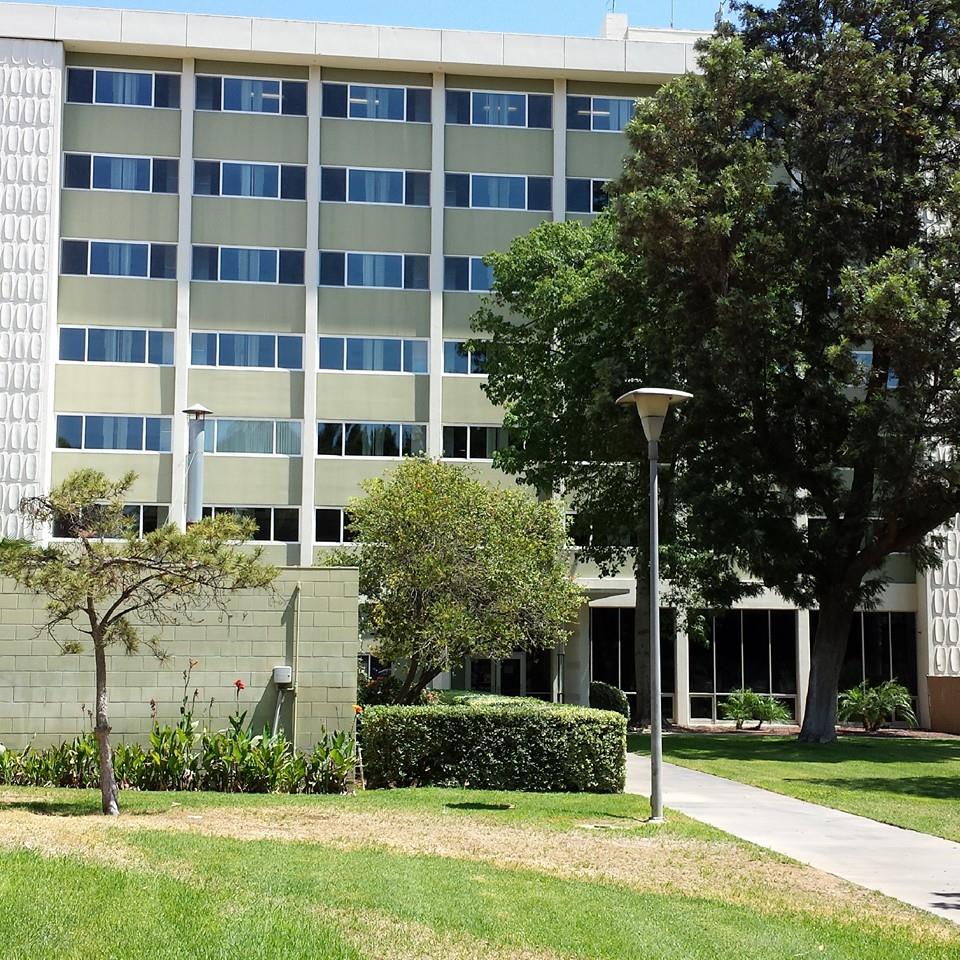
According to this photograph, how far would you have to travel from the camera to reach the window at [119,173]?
39.5m

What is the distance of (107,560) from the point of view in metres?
14.3

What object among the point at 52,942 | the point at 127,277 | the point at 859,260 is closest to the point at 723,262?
the point at 859,260

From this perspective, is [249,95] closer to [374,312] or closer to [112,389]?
[374,312]

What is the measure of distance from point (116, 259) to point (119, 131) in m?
3.82

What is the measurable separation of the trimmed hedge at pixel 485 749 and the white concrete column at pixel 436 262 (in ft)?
72.4

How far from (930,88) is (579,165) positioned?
49.2 feet

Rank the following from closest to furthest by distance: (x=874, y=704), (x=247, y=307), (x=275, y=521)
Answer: (x=874, y=704) → (x=275, y=521) → (x=247, y=307)

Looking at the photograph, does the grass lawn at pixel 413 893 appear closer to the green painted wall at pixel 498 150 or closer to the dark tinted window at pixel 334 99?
the green painted wall at pixel 498 150

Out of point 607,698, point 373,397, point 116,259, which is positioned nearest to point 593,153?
point 373,397

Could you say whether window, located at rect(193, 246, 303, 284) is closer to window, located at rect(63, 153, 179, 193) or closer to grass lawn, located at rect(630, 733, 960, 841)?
window, located at rect(63, 153, 179, 193)

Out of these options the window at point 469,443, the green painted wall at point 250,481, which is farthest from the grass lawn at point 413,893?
the window at point 469,443

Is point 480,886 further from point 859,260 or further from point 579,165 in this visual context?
point 579,165

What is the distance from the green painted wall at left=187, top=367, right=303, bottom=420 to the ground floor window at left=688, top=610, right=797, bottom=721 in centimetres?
1406

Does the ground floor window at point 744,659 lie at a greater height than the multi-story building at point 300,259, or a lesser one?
lesser
